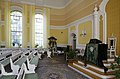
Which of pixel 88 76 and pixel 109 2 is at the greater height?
pixel 109 2

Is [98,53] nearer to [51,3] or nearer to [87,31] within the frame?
[87,31]

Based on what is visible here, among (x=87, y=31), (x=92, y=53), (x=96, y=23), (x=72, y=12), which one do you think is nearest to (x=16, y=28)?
(x=72, y=12)

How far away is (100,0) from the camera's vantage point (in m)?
9.04

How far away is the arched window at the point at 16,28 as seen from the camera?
14.1m

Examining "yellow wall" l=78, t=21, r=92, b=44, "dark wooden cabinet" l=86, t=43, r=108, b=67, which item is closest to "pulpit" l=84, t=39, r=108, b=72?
"dark wooden cabinet" l=86, t=43, r=108, b=67

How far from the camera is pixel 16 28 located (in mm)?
14234

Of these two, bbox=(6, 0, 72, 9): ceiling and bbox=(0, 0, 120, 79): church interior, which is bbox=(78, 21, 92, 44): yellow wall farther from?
bbox=(6, 0, 72, 9): ceiling

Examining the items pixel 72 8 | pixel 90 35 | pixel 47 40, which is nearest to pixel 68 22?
pixel 72 8

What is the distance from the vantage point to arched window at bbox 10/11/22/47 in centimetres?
1409

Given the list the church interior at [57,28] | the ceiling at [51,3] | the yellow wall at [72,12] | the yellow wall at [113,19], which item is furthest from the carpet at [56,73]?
the ceiling at [51,3]

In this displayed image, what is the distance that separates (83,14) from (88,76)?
7077 millimetres

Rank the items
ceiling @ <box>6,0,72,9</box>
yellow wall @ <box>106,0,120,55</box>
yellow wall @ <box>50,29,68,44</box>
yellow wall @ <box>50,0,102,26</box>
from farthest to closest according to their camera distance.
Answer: yellow wall @ <box>50,29,68,44</box>, ceiling @ <box>6,0,72,9</box>, yellow wall @ <box>50,0,102,26</box>, yellow wall @ <box>106,0,120,55</box>

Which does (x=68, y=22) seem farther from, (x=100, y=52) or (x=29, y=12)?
(x=100, y=52)

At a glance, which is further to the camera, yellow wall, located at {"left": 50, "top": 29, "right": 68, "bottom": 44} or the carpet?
yellow wall, located at {"left": 50, "top": 29, "right": 68, "bottom": 44}
